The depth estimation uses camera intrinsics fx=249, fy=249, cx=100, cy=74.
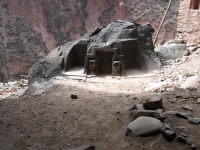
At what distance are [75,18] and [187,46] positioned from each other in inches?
638

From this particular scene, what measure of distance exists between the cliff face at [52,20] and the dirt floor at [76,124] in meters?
15.3

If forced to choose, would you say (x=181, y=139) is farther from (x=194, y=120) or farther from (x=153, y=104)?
(x=153, y=104)

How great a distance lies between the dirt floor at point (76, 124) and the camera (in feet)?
7.95

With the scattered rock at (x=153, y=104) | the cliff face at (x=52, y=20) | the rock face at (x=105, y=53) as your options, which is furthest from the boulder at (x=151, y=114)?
the cliff face at (x=52, y=20)

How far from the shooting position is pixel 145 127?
2457 millimetres

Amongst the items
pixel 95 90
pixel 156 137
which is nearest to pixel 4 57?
pixel 95 90

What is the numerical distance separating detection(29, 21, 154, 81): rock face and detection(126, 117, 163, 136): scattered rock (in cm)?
432

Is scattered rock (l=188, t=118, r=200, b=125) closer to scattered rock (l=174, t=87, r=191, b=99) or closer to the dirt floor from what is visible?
the dirt floor

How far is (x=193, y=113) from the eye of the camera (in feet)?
9.88

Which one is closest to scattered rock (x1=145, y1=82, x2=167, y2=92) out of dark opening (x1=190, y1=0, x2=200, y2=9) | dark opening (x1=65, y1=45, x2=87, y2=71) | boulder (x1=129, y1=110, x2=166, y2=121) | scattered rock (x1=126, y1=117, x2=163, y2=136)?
boulder (x1=129, y1=110, x2=166, y2=121)

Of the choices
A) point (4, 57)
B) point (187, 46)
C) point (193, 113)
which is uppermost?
point (187, 46)

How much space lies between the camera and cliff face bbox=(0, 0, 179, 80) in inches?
749

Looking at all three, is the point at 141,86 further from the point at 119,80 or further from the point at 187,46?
the point at 187,46

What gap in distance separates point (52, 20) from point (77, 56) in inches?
610
